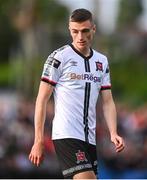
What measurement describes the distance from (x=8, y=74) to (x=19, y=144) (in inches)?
2069

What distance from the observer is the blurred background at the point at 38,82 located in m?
17.8

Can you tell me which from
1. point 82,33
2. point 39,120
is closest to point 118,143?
point 39,120

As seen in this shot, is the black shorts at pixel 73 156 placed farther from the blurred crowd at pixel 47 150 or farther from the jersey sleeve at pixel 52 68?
the blurred crowd at pixel 47 150

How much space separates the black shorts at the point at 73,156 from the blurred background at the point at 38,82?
732 centimetres

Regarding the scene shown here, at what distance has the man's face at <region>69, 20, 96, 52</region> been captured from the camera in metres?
8.78

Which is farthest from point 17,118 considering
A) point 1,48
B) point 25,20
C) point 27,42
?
point 1,48

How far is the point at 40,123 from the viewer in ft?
28.3

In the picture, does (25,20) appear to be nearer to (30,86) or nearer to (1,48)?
(30,86)

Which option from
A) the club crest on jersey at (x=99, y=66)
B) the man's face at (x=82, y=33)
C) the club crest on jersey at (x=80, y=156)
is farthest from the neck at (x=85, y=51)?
the club crest on jersey at (x=80, y=156)

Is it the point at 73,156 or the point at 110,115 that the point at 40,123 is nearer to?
the point at 73,156

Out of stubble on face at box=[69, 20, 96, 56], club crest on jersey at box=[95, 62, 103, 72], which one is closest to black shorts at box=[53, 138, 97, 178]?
club crest on jersey at box=[95, 62, 103, 72]

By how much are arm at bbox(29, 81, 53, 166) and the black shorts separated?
254 mm

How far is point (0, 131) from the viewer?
63.8 feet

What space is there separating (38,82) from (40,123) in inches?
1201
